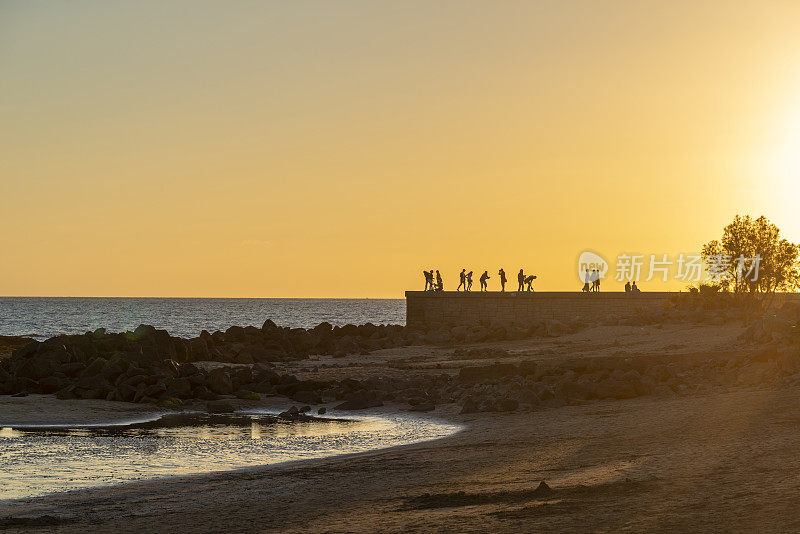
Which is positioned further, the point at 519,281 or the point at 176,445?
the point at 519,281

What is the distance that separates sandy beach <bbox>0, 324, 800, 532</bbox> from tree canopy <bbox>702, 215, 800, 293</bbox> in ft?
124

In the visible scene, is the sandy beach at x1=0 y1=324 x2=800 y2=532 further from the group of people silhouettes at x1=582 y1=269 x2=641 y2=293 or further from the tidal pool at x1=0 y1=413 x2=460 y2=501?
the group of people silhouettes at x1=582 y1=269 x2=641 y2=293

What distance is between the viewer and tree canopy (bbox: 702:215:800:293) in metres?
54.5

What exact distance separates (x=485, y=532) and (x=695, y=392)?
14346 mm

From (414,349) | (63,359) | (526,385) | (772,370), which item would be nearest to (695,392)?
(772,370)

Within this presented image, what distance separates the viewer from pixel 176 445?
18203 millimetres

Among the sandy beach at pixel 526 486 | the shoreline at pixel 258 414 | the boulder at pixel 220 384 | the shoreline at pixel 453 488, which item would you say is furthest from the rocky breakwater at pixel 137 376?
the shoreline at pixel 453 488

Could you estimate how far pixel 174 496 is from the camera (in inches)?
476

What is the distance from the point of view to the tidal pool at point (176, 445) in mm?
14484

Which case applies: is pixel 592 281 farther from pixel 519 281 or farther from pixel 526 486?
pixel 526 486

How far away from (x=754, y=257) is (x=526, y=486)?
4895 centimetres

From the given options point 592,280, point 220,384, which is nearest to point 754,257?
point 592,280

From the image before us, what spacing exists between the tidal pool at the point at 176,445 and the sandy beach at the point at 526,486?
107cm

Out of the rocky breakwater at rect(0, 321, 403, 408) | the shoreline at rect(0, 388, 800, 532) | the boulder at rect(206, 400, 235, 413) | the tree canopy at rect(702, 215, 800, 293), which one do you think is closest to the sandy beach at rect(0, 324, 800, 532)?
the shoreline at rect(0, 388, 800, 532)
